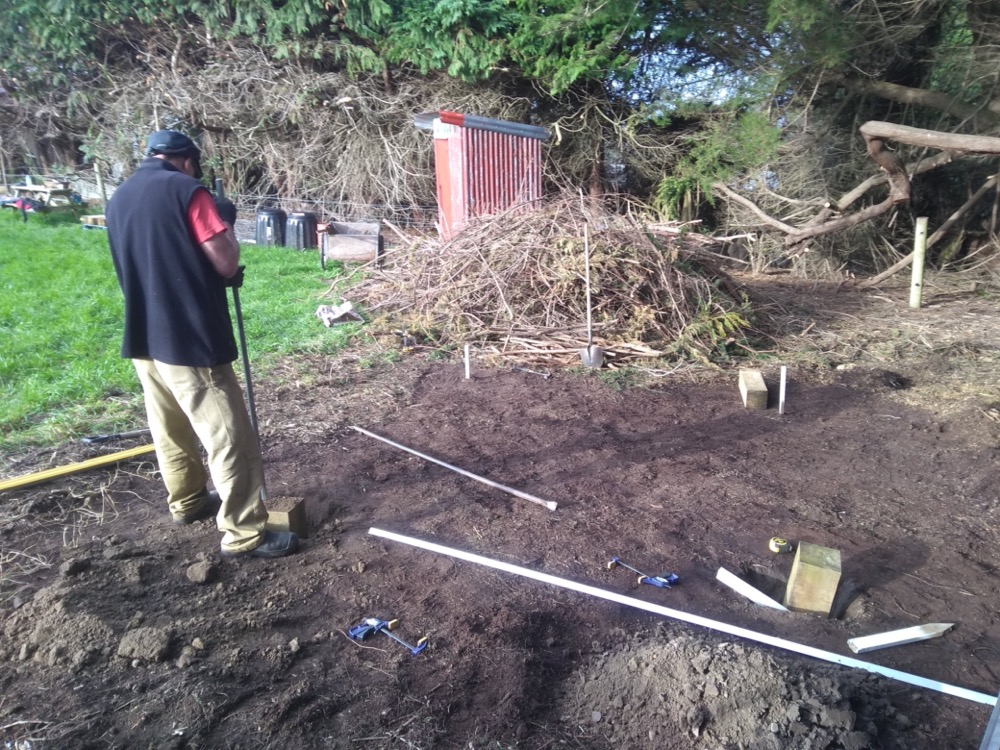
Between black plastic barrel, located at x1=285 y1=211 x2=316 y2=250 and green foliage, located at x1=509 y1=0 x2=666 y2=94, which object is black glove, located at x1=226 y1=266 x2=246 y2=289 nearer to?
green foliage, located at x1=509 y1=0 x2=666 y2=94

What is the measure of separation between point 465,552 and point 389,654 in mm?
859

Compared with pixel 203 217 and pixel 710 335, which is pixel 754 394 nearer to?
pixel 710 335

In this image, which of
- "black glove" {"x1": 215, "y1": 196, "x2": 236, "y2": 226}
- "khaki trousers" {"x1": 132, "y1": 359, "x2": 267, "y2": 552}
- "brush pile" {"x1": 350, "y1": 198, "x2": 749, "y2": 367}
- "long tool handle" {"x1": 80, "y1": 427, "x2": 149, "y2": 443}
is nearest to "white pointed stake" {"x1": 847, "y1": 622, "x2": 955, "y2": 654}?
"khaki trousers" {"x1": 132, "y1": 359, "x2": 267, "y2": 552}

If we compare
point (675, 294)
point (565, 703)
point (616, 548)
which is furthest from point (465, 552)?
point (675, 294)

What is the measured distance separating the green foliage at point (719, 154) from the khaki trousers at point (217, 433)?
35.1ft

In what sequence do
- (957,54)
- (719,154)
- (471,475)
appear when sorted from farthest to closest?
(719,154)
(957,54)
(471,475)

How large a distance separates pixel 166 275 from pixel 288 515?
1.35 meters

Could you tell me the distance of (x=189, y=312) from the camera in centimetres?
323

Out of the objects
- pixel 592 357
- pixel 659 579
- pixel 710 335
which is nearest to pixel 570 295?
pixel 592 357

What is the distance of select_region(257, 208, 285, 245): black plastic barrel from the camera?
1449 cm

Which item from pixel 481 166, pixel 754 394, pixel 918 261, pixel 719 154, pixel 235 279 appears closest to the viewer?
pixel 235 279

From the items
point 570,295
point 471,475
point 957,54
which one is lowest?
point 471,475

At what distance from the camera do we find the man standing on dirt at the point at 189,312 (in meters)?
3.16

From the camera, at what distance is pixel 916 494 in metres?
4.50
